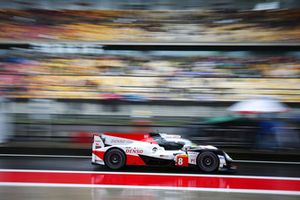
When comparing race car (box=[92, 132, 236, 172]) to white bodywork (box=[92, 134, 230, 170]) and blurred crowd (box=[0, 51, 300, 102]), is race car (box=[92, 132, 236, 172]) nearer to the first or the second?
white bodywork (box=[92, 134, 230, 170])

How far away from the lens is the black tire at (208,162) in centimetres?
786

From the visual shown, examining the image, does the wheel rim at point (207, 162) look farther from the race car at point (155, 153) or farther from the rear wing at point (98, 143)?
the rear wing at point (98, 143)

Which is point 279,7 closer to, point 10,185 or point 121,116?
point 121,116

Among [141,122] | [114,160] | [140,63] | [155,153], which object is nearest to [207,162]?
[155,153]

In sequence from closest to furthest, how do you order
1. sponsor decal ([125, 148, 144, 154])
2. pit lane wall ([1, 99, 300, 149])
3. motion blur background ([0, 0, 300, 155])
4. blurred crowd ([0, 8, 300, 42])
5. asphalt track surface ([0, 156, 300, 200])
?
asphalt track surface ([0, 156, 300, 200])
sponsor decal ([125, 148, 144, 154])
pit lane wall ([1, 99, 300, 149])
motion blur background ([0, 0, 300, 155])
blurred crowd ([0, 8, 300, 42])

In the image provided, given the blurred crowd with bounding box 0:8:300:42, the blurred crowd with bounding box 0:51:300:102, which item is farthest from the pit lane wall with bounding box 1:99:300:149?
the blurred crowd with bounding box 0:8:300:42

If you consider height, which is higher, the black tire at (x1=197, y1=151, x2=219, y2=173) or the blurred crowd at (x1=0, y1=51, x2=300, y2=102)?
the blurred crowd at (x1=0, y1=51, x2=300, y2=102)

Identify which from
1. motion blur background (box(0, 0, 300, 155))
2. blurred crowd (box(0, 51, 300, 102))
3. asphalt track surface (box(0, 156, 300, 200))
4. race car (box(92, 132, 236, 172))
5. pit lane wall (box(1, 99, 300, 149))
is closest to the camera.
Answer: asphalt track surface (box(0, 156, 300, 200))

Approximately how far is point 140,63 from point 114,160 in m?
5.40

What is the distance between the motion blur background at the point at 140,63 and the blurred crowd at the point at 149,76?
0.11 ft

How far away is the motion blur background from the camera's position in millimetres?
11844

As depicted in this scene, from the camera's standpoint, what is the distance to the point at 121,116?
1201 cm

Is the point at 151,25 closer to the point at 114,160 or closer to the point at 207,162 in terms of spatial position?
the point at 114,160

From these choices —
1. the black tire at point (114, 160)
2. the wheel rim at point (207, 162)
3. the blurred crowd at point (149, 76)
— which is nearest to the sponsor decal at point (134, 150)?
the black tire at point (114, 160)
